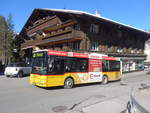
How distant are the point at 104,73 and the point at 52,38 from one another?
1273cm

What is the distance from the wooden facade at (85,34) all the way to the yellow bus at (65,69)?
773 centimetres

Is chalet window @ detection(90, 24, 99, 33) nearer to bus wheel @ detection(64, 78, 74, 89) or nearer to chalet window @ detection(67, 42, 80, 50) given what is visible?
chalet window @ detection(67, 42, 80, 50)

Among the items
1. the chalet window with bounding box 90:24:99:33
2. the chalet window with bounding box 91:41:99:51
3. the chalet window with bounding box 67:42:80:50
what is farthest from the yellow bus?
the chalet window with bounding box 90:24:99:33

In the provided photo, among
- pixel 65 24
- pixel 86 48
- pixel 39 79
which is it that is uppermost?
pixel 65 24

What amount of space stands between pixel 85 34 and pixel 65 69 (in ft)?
39.0

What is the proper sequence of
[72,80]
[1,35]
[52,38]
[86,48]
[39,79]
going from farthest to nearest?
[1,35] < [52,38] < [86,48] < [72,80] < [39,79]

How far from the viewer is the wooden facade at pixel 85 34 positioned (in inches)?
878

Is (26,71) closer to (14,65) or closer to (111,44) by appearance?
(14,65)

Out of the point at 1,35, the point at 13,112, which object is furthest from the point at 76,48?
the point at 1,35

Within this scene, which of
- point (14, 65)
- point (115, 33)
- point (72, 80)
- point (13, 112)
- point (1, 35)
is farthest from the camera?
point (1, 35)

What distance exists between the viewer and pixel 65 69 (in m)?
11.7

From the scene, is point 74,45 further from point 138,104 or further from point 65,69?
point 138,104

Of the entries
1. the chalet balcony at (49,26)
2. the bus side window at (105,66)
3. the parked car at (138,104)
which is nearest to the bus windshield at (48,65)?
the bus side window at (105,66)

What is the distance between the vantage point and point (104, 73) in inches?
601
